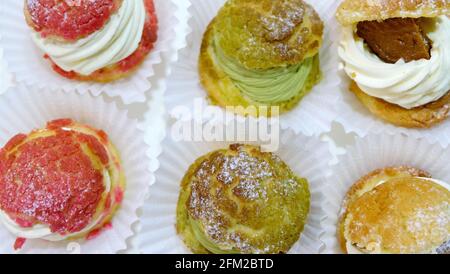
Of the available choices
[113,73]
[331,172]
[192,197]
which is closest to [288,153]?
[331,172]

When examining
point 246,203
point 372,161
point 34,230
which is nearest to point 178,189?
point 246,203

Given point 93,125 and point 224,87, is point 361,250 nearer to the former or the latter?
point 224,87

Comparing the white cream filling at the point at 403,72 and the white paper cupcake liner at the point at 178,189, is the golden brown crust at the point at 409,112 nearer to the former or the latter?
the white cream filling at the point at 403,72

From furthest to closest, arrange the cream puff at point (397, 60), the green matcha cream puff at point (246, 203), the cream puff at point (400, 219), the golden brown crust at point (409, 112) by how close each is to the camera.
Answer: the golden brown crust at point (409, 112) → the cream puff at point (397, 60) → the green matcha cream puff at point (246, 203) → the cream puff at point (400, 219)

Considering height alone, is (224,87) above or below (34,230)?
above

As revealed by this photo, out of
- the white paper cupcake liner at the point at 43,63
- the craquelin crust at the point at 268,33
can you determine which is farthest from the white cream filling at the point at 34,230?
the craquelin crust at the point at 268,33

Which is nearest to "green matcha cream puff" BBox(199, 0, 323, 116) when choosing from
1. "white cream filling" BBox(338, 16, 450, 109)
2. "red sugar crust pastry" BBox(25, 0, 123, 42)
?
"white cream filling" BBox(338, 16, 450, 109)

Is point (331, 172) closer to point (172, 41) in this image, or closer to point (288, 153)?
point (288, 153)
